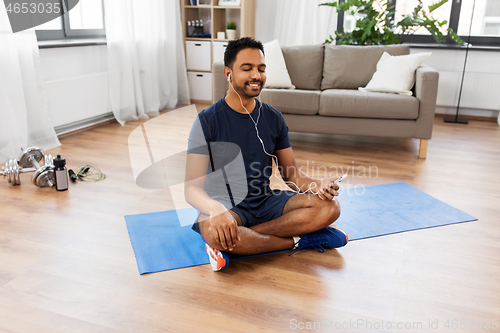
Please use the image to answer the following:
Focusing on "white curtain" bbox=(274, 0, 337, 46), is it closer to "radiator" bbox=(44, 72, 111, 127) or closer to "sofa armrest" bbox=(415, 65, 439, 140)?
"sofa armrest" bbox=(415, 65, 439, 140)

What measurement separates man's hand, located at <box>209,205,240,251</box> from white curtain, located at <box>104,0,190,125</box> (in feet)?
9.54

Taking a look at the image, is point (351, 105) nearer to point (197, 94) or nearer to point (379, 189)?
point (379, 189)

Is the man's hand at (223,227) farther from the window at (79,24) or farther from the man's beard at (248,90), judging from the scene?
the window at (79,24)

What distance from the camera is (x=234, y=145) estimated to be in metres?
1.74

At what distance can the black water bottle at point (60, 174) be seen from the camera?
8.04ft

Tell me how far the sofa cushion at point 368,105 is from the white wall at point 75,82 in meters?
2.05

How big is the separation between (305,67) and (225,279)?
103 inches

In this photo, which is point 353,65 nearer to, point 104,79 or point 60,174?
point 104,79

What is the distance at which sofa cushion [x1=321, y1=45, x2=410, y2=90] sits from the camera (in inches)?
148

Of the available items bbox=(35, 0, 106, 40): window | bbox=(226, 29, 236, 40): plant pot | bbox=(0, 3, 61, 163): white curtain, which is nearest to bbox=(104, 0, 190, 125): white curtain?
bbox=(35, 0, 106, 40): window

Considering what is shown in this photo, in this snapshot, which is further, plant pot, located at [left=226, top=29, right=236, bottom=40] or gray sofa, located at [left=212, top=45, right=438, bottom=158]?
plant pot, located at [left=226, top=29, right=236, bottom=40]

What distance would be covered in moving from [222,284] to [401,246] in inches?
32.9

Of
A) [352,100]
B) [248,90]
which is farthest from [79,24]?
[248,90]

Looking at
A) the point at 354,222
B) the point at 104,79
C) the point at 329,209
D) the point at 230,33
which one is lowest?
the point at 354,222
